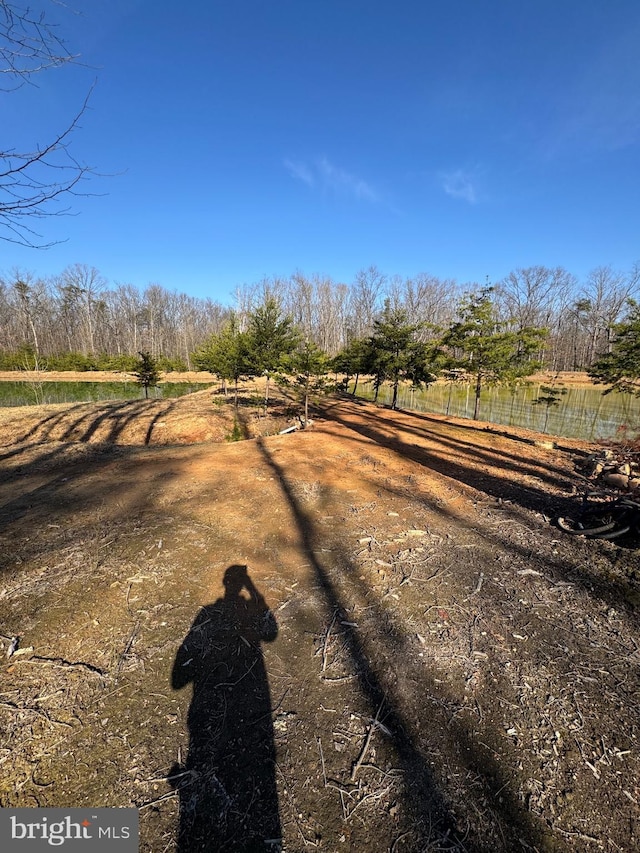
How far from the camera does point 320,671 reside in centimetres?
240

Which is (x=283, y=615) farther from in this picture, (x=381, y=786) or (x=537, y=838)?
(x=537, y=838)

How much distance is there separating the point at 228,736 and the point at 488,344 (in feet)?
45.9

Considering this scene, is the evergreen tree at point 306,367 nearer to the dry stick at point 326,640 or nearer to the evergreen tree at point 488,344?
the evergreen tree at point 488,344

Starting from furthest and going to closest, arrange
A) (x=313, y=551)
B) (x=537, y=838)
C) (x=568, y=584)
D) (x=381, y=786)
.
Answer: (x=313, y=551)
(x=568, y=584)
(x=381, y=786)
(x=537, y=838)

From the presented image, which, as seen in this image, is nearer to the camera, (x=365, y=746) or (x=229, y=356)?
(x=365, y=746)

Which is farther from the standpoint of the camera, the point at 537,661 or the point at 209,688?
the point at 537,661

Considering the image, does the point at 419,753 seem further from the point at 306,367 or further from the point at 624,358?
the point at 624,358

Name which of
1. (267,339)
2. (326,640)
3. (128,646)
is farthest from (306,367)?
(128,646)

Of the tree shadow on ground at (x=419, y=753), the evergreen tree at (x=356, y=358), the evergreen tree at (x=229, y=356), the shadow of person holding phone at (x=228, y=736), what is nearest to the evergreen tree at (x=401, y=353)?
the evergreen tree at (x=356, y=358)

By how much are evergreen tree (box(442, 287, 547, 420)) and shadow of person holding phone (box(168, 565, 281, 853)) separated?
1307 centimetres

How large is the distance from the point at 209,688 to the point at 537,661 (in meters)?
2.25

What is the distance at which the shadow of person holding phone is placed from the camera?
5.20ft

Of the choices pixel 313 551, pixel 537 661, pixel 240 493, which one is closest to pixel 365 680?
pixel 537 661

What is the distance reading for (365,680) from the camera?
92.0 inches
